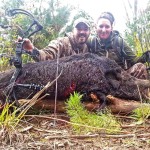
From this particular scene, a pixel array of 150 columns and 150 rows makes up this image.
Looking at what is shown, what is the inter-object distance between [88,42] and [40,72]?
1.59m

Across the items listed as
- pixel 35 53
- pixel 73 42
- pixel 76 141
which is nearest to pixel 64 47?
pixel 73 42

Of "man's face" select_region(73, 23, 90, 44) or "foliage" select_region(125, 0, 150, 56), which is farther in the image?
"man's face" select_region(73, 23, 90, 44)

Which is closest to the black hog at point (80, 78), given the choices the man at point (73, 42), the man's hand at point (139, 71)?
Answer: the man's hand at point (139, 71)

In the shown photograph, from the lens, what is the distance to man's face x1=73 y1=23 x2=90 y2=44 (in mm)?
5090

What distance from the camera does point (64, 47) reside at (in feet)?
16.4

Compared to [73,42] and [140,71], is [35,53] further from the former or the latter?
[140,71]

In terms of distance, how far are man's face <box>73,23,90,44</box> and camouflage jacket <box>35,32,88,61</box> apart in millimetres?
74

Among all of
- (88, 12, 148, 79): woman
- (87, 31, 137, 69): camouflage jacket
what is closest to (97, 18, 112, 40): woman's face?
(88, 12, 148, 79): woman

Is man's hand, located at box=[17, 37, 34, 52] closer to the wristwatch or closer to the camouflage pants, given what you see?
the wristwatch

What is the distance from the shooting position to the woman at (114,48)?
4539 millimetres

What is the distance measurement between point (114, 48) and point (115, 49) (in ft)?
0.08

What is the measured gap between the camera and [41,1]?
9.75 metres

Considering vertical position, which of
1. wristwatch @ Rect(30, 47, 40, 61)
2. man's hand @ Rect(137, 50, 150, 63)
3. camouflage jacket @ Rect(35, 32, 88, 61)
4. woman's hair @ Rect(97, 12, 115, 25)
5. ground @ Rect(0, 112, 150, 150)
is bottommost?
ground @ Rect(0, 112, 150, 150)

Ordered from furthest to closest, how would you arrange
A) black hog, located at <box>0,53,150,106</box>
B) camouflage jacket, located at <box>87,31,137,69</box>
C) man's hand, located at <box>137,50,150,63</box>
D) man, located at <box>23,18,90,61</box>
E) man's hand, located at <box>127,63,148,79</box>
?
man, located at <box>23,18,90,61</box>
camouflage jacket, located at <box>87,31,137,69</box>
man's hand, located at <box>127,63,148,79</box>
man's hand, located at <box>137,50,150,63</box>
black hog, located at <box>0,53,150,106</box>
